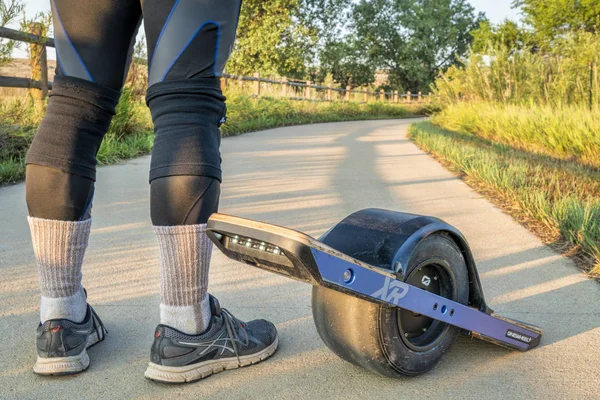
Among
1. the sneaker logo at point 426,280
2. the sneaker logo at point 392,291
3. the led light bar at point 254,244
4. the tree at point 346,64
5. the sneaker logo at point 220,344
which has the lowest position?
the sneaker logo at point 220,344

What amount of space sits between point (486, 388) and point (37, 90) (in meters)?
6.78

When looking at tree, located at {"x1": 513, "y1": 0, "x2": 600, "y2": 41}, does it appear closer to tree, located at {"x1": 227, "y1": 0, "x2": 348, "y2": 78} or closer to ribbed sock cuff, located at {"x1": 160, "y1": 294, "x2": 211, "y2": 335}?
tree, located at {"x1": 227, "y1": 0, "x2": 348, "y2": 78}

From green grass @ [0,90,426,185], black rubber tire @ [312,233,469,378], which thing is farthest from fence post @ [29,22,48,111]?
black rubber tire @ [312,233,469,378]

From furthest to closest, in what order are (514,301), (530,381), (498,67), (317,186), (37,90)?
(498,67) < (37,90) < (317,186) < (514,301) < (530,381)

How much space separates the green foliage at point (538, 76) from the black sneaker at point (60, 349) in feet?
24.3

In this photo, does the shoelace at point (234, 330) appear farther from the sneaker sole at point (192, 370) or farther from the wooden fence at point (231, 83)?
the wooden fence at point (231, 83)

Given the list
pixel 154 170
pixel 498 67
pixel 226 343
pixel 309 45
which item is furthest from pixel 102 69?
pixel 309 45

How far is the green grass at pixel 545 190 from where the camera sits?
2.83 metres

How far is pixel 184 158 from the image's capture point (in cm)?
141

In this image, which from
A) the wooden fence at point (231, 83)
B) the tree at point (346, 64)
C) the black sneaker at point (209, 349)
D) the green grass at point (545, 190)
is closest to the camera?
the black sneaker at point (209, 349)

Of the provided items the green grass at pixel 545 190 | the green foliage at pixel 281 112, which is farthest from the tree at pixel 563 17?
the green grass at pixel 545 190

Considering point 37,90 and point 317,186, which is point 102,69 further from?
point 37,90

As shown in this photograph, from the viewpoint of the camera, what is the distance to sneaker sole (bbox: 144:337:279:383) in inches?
58.1

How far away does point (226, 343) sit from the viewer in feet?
5.10
